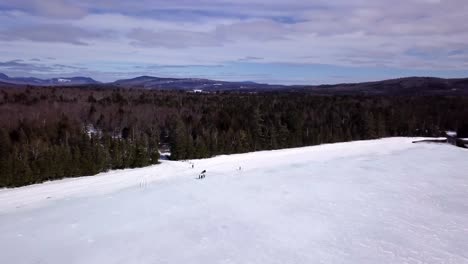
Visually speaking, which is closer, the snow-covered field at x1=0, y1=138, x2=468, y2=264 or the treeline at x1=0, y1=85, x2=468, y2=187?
the snow-covered field at x1=0, y1=138, x2=468, y2=264

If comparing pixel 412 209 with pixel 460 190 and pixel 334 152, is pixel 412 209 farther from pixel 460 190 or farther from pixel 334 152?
pixel 334 152

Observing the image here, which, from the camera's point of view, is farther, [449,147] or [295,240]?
[449,147]

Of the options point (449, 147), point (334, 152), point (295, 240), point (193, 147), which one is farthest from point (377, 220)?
point (449, 147)

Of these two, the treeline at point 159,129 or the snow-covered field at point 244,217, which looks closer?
the snow-covered field at point 244,217

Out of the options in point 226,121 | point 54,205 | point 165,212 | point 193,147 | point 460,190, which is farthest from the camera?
point 226,121
